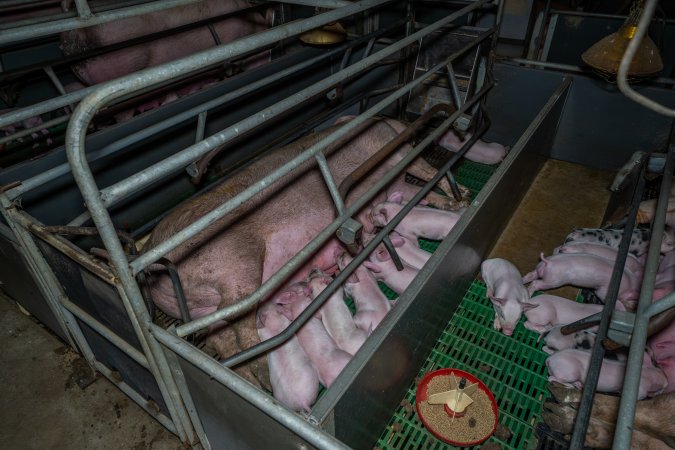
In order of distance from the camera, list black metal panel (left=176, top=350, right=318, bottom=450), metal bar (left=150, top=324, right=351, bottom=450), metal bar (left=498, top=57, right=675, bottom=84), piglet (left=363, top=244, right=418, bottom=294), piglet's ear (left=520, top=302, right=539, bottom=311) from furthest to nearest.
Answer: metal bar (left=498, top=57, right=675, bottom=84) < piglet (left=363, top=244, right=418, bottom=294) < piglet's ear (left=520, top=302, right=539, bottom=311) < black metal panel (left=176, top=350, right=318, bottom=450) < metal bar (left=150, top=324, right=351, bottom=450)

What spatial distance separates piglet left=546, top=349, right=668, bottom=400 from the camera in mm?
2029

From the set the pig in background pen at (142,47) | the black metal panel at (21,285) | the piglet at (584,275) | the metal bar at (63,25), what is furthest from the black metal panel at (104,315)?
the piglet at (584,275)

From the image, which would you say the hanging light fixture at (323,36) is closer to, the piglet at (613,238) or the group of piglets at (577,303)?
the group of piglets at (577,303)

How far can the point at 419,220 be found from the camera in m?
2.89

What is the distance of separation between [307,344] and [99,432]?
1.26m

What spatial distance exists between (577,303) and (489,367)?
65 cm

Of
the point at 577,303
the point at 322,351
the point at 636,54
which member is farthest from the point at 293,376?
the point at 636,54

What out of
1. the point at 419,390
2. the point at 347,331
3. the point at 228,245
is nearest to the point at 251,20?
the point at 228,245

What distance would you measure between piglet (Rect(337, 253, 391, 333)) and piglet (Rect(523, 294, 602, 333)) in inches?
32.0

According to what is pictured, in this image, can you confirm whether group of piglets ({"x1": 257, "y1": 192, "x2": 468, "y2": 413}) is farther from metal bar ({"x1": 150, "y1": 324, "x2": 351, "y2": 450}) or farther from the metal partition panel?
metal bar ({"x1": 150, "y1": 324, "x2": 351, "y2": 450})

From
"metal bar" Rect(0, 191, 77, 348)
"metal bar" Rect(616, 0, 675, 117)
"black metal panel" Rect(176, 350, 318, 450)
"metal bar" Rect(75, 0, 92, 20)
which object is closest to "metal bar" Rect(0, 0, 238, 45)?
"metal bar" Rect(75, 0, 92, 20)

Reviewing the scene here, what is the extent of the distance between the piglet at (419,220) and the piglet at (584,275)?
2.06ft

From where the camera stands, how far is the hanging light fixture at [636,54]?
2.03m

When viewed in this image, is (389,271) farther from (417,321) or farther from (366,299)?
(417,321)
